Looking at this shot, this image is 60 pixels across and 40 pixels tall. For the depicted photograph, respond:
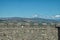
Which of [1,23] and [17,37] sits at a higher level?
[1,23]

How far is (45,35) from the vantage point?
35.5 ft

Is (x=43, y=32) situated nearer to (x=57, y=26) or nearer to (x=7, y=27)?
(x=57, y=26)

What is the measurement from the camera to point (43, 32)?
35.4 feet

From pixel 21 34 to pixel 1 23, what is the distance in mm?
1370

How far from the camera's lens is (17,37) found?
34.8 feet

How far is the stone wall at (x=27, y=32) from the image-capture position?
414 inches

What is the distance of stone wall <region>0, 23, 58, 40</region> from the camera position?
10.5 m

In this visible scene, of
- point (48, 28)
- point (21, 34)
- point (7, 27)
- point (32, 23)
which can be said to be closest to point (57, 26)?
point (48, 28)

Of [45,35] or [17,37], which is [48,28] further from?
[17,37]

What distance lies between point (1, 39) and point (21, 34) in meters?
1.23

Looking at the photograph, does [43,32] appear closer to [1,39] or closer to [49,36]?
[49,36]

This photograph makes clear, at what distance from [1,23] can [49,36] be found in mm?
3048

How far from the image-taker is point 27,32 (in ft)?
35.0

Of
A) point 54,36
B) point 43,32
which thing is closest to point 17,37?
point 43,32
